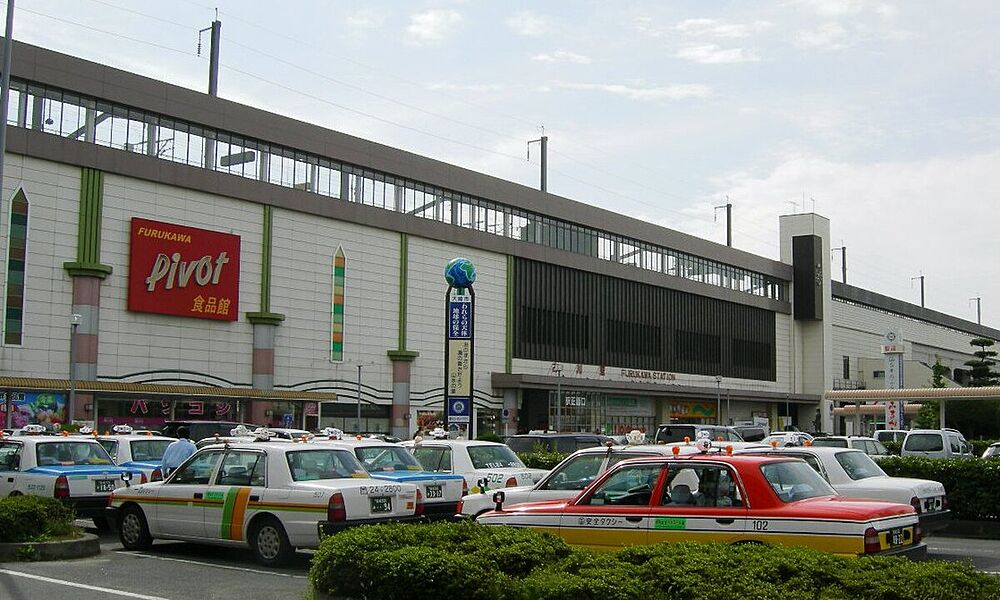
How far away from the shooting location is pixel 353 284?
49.6 m

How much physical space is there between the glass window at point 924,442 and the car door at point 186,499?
77.6ft

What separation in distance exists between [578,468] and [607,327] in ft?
174

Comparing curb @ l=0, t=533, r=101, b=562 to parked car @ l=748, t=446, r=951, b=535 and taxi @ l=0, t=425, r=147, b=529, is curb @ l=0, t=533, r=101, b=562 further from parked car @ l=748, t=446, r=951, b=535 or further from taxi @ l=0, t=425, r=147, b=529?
parked car @ l=748, t=446, r=951, b=535

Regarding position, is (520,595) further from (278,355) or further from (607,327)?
(607,327)

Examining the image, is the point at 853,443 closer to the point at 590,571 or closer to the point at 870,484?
the point at 870,484

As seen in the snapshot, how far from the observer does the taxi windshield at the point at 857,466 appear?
54.2ft

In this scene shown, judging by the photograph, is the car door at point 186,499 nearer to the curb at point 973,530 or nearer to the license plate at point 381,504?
the license plate at point 381,504

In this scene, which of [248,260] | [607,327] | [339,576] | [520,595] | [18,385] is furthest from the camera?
[607,327]

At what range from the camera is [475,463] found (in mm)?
17766

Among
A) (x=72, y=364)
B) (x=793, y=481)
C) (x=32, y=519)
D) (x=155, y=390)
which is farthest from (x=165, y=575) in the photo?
(x=155, y=390)

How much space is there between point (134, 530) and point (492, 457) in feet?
18.6

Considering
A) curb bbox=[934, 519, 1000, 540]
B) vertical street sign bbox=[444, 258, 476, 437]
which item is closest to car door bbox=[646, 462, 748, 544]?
curb bbox=[934, 519, 1000, 540]

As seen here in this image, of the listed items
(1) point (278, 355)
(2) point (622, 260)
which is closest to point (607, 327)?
(2) point (622, 260)

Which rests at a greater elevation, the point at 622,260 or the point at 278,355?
the point at 622,260
